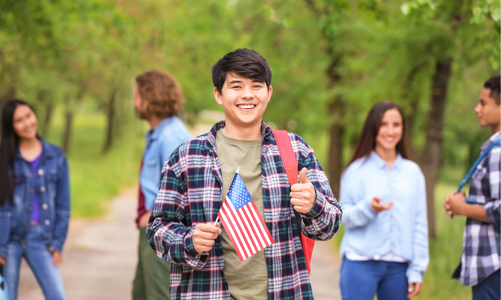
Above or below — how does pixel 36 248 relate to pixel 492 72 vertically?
below

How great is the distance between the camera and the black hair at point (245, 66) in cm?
242

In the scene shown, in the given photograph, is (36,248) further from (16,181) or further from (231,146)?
(231,146)

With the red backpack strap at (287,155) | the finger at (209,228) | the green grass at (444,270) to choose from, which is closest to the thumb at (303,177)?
the red backpack strap at (287,155)

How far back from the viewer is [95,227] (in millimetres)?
11719

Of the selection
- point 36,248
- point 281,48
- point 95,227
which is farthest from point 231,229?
point 281,48

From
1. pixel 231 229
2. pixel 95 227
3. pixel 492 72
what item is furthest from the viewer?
pixel 95 227

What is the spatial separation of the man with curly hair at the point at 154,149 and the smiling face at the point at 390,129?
1.53 metres

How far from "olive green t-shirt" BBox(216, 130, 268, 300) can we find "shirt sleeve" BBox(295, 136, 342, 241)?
22 centimetres

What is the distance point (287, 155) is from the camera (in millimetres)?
2477

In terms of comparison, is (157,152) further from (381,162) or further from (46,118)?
(46,118)

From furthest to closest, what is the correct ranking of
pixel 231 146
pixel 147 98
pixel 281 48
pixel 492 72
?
pixel 281 48, pixel 492 72, pixel 147 98, pixel 231 146

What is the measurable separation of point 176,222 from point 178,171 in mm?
239

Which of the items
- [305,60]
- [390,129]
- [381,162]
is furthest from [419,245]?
[305,60]

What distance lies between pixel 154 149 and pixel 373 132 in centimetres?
173
